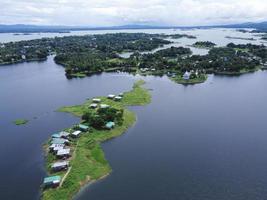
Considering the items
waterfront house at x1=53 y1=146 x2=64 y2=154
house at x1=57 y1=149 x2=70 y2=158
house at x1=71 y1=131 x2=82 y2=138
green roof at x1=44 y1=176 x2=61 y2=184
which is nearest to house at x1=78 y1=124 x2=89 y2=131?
house at x1=71 y1=131 x2=82 y2=138

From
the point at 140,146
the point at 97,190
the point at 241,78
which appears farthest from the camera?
the point at 241,78

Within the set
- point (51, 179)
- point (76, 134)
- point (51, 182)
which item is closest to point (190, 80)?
point (76, 134)

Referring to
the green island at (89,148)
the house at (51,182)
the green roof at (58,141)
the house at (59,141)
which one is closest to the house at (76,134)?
the green island at (89,148)

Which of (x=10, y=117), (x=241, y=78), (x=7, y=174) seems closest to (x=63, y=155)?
(x=7, y=174)

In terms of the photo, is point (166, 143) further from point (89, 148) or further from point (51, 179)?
point (51, 179)

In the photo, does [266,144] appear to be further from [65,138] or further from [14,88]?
[14,88]
